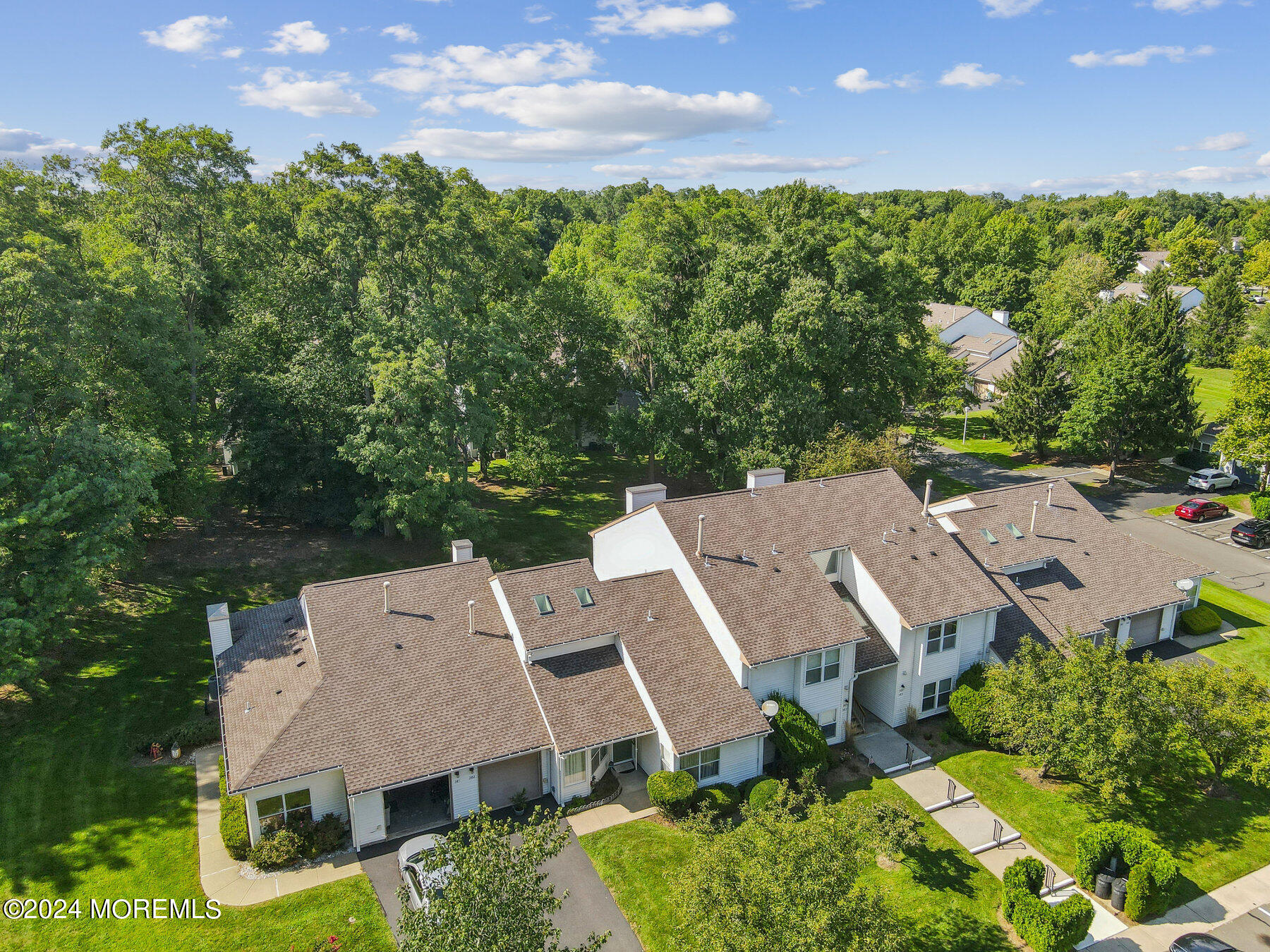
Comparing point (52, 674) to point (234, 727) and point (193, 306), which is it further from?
point (193, 306)

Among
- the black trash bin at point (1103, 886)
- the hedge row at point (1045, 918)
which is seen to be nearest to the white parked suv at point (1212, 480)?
the black trash bin at point (1103, 886)

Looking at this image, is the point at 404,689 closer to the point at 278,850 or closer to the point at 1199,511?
the point at 278,850

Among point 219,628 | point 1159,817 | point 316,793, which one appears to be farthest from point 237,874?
point 1159,817

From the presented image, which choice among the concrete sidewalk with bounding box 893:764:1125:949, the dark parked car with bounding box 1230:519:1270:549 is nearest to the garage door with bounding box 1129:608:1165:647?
the concrete sidewalk with bounding box 893:764:1125:949

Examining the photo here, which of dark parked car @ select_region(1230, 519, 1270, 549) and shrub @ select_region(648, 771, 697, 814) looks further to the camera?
dark parked car @ select_region(1230, 519, 1270, 549)

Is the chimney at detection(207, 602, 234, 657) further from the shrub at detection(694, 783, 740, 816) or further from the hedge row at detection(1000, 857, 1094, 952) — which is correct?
the hedge row at detection(1000, 857, 1094, 952)

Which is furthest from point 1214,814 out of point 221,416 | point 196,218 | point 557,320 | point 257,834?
point 196,218
